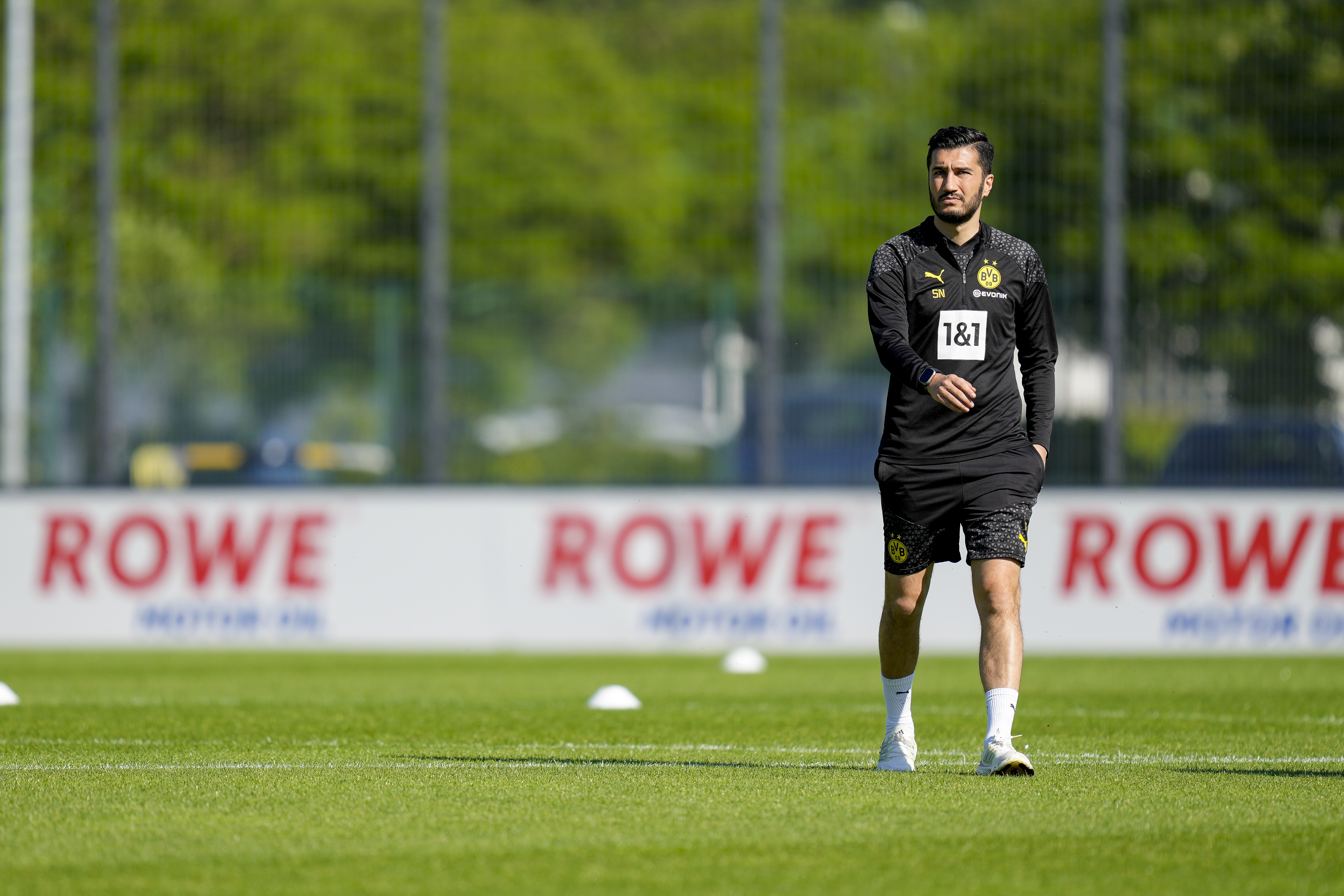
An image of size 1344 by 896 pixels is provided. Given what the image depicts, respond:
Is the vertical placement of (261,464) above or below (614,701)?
above

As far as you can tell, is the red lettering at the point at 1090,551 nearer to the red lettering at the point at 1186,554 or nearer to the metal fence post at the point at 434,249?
the red lettering at the point at 1186,554

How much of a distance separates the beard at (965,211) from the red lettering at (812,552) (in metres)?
A: 8.34

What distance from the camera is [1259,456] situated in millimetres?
15922

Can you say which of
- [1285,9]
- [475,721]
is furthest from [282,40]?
[475,721]

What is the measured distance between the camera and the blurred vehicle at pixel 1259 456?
51.9 ft

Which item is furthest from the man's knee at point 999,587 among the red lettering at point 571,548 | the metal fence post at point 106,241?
the metal fence post at point 106,241

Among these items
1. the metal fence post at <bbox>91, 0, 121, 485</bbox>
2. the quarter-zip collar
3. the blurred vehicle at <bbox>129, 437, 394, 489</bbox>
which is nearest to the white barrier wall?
the blurred vehicle at <bbox>129, 437, 394, 489</bbox>

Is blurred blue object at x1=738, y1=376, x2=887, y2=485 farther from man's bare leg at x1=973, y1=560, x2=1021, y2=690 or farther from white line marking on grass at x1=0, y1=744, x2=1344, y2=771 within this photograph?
man's bare leg at x1=973, y1=560, x2=1021, y2=690

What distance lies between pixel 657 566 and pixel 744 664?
2395mm

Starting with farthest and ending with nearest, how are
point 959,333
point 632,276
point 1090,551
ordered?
point 632,276
point 1090,551
point 959,333

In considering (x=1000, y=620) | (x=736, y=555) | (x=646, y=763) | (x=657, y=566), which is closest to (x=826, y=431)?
(x=736, y=555)

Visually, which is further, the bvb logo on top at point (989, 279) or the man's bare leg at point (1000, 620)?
the bvb logo on top at point (989, 279)

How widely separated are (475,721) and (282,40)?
9925 millimetres

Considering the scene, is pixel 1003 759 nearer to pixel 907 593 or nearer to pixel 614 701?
pixel 907 593
